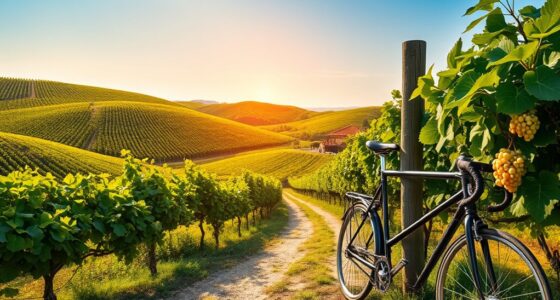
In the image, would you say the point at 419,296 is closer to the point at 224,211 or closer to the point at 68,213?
the point at 68,213

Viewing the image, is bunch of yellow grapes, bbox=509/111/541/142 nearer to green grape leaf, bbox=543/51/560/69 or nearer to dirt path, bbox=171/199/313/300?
green grape leaf, bbox=543/51/560/69

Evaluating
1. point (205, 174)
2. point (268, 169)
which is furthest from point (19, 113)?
point (205, 174)

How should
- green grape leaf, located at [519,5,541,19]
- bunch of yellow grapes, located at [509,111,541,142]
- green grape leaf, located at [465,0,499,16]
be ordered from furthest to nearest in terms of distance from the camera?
green grape leaf, located at [519,5,541,19] → green grape leaf, located at [465,0,499,16] → bunch of yellow grapes, located at [509,111,541,142]

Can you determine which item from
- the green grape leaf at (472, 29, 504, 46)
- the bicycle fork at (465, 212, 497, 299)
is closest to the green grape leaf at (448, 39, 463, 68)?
the green grape leaf at (472, 29, 504, 46)

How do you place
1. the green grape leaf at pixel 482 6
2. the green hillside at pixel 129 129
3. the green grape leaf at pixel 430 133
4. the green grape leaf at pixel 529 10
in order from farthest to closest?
the green hillside at pixel 129 129
the green grape leaf at pixel 430 133
the green grape leaf at pixel 529 10
the green grape leaf at pixel 482 6

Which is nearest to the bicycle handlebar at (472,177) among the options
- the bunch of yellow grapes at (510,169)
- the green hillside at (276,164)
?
the bunch of yellow grapes at (510,169)

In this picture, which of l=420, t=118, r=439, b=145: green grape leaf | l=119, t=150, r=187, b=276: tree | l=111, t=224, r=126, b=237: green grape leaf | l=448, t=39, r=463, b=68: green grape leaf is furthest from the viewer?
l=119, t=150, r=187, b=276: tree

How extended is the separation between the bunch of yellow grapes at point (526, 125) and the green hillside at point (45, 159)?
165 feet

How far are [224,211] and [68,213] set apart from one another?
8.25 m

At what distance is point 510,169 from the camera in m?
2.05

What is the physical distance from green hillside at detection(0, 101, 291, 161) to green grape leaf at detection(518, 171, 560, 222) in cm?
8226

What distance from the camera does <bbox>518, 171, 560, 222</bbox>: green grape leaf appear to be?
2.21 m

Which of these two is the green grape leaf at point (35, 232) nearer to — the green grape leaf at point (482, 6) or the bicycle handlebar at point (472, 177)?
the bicycle handlebar at point (472, 177)

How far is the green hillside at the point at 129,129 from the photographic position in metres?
80.8
